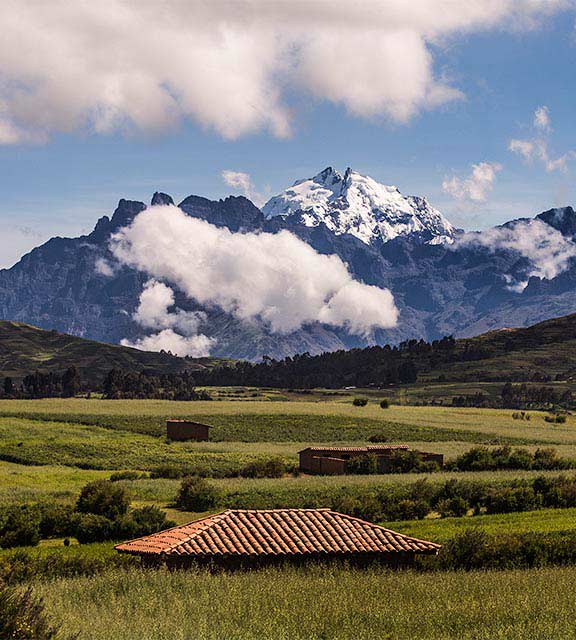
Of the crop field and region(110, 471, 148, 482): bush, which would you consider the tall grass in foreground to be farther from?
region(110, 471, 148, 482): bush

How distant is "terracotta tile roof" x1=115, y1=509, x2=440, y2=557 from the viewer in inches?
1204

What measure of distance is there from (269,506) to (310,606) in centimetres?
3751

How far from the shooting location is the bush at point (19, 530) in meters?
46.7

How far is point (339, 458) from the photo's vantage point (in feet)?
291

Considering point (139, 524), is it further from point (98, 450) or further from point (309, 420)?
point (309, 420)

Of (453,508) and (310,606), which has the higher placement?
(310,606)

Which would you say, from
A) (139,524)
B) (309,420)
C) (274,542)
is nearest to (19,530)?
(139,524)

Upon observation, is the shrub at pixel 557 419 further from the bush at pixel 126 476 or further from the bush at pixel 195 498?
the bush at pixel 195 498

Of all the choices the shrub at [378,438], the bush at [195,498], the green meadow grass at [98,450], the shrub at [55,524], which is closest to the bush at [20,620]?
the shrub at [55,524]

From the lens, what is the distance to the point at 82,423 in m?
124

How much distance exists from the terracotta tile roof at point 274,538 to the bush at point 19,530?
15725mm

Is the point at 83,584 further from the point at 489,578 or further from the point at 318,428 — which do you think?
the point at 318,428

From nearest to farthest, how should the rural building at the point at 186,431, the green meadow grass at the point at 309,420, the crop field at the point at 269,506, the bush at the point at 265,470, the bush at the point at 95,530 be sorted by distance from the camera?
the crop field at the point at 269,506
the bush at the point at 95,530
the bush at the point at 265,470
the rural building at the point at 186,431
the green meadow grass at the point at 309,420

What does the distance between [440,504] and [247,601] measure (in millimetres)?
38815
